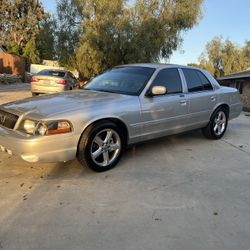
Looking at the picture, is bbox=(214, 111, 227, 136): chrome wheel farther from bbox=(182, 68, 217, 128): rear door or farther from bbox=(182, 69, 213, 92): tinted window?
bbox=(182, 69, 213, 92): tinted window

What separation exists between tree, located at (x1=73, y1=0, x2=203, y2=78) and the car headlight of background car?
15.6m

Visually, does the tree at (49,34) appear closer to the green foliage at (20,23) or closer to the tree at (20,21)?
the green foliage at (20,23)

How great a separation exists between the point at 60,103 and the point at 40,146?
2.59ft

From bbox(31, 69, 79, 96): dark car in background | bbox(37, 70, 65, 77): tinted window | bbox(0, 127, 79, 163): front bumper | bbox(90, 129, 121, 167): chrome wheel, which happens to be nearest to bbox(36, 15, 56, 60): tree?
bbox(37, 70, 65, 77): tinted window

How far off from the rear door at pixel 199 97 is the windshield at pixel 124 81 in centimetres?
99

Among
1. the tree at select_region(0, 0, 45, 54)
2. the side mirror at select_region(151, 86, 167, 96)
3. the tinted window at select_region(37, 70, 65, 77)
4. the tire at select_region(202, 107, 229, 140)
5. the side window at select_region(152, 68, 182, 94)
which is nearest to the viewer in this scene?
the side mirror at select_region(151, 86, 167, 96)

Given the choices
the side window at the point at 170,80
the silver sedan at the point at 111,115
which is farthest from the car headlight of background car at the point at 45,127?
the side window at the point at 170,80

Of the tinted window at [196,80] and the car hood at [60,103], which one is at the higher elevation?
the tinted window at [196,80]

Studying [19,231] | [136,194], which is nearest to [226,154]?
[136,194]

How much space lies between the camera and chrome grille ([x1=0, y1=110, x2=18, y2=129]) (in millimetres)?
4504

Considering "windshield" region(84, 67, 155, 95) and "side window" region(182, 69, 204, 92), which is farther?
"side window" region(182, 69, 204, 92)

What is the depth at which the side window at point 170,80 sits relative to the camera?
5.73m

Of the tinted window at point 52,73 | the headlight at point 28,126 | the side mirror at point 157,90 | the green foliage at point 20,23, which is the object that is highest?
the green foliage at point 20,23

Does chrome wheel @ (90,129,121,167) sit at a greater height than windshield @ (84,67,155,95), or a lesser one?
lesser
